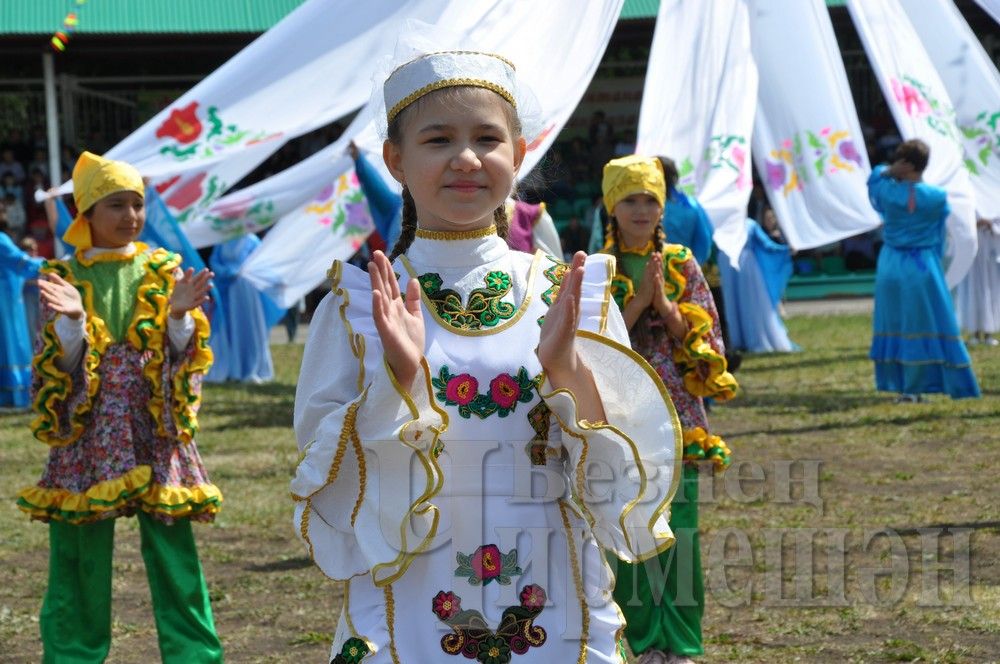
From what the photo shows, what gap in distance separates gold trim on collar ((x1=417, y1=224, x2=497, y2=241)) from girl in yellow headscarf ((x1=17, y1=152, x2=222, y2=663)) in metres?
1.73

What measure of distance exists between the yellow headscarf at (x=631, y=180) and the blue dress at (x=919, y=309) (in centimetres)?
528

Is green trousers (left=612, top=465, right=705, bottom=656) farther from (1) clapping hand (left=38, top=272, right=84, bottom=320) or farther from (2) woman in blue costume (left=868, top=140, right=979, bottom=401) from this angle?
(2) woman in blue costume (left=868, top=140, right=979, bottom=401)

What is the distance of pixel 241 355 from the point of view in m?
13.4

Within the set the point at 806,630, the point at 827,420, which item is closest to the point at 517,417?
the point at 806,630

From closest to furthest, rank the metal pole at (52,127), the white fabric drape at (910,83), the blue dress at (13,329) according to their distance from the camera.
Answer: the white fabric drape at (910,83), the blue dress at (13,329), the metal pole at (52,127)

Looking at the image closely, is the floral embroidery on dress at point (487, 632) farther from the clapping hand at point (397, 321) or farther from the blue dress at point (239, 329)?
the blue dress at point (239, 329)

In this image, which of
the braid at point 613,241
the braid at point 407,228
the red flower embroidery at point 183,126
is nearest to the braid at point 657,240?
the braid at point 613,241

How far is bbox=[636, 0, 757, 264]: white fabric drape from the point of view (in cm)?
738

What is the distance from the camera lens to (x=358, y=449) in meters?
2.49

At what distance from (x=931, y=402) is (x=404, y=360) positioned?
8.29 metres

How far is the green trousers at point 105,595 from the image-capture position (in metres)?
4.36

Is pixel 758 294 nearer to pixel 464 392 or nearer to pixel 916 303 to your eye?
pixel 916 303

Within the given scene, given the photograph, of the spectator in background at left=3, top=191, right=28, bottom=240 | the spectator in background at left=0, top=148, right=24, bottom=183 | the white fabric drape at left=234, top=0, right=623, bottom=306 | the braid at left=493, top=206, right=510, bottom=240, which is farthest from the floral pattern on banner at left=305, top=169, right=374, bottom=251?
the spectator in background at left=0, top=148, right=24, bottom=183

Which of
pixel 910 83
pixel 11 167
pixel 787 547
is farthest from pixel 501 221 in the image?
pixel 11 167
